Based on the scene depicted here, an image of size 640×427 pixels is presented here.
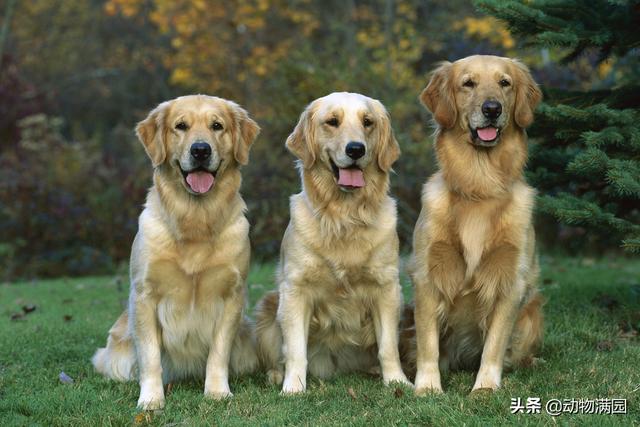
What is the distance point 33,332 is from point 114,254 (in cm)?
475

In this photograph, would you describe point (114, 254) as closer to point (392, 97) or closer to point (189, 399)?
point (392, 97)

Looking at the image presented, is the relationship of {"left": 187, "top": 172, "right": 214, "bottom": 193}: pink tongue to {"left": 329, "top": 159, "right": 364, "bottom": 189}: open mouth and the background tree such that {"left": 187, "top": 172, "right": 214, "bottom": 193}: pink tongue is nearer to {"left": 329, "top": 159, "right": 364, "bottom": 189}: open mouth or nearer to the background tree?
{"left": 329, "top": 159, "right": 364, "bottom": 189}: open mouth

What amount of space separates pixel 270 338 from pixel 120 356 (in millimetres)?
860

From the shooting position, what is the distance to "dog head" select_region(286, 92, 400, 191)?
388cm

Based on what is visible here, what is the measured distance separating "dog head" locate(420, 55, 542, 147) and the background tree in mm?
671

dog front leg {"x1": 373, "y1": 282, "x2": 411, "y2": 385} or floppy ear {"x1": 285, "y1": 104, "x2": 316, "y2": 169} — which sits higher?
floppy ear {"x1": 285, "y1": 104, "x2": 316, "y2": 169}

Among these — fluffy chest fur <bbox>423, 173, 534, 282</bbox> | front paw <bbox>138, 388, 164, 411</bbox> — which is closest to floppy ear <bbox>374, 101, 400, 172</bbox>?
fluffy chest fur <bbox>423, 173, 534, 282</bbox>

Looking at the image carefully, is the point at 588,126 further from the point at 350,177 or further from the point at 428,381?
the point at 428,381

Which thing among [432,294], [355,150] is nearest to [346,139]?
[355,150]

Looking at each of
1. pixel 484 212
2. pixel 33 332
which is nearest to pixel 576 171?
pixel 484 212

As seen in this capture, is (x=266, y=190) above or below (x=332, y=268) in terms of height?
below

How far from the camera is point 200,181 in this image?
3.88 metres

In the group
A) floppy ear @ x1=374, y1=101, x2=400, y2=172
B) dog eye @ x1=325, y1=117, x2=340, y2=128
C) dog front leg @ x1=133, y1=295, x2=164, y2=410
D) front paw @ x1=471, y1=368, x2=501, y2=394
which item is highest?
dog eye @ x1=325, y1=117, x2=340, y2=128

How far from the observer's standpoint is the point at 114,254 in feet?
32.7
